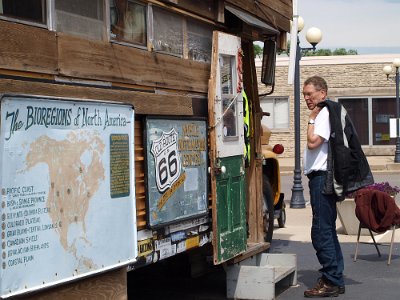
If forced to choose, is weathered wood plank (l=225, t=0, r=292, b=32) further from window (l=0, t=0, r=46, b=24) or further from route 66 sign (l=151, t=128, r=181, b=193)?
window (l=0, t=0, r=46, b=24)

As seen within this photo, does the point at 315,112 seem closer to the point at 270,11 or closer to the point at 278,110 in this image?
the point at 270,11

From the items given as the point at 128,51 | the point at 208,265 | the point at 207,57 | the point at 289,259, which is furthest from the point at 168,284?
the point at 128,51

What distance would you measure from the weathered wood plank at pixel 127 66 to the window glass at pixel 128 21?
11 centimetres

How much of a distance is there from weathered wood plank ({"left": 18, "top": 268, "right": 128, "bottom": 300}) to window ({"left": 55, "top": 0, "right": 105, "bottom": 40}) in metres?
1.59

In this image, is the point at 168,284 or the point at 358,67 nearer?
the point at 168,284

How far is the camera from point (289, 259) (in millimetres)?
7656

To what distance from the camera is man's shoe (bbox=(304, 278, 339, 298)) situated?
7070 millimetres

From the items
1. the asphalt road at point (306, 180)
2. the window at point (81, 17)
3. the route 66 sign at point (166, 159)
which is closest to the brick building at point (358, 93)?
the asphalt road at point (306, 180)

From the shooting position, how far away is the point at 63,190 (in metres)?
4.36

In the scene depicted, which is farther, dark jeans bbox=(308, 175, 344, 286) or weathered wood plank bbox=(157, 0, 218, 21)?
dark jeans bbox=(308, 175, 344, 286)

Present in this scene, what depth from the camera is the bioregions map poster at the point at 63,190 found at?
3957 millimetres

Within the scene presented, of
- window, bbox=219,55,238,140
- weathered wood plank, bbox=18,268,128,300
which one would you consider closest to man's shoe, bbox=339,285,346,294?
window, bbox=219,55,238,140

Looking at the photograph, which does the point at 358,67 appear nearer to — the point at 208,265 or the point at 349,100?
the point at 349,100

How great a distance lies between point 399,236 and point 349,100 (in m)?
22.2
